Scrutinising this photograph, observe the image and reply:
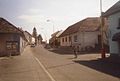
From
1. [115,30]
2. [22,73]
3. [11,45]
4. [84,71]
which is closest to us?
[22,73]

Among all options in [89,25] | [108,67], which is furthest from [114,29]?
[89,25]

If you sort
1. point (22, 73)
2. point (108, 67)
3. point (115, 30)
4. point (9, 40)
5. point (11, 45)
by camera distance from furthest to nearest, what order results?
point (11, 45) → point (9, 40) → point (115, 30) → point (108, 67) → point (22, 73)

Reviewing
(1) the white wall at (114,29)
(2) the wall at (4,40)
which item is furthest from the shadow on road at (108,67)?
(2) the wall at (4,40)

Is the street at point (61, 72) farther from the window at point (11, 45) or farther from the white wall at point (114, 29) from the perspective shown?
the window at point (11, 45)

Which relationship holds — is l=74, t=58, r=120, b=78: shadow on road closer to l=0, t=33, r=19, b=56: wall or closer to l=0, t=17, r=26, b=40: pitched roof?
l=0, t=17, r=26, b=40: pitched roof

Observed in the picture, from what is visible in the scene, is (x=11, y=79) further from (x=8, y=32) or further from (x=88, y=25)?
(x=88, y=25)

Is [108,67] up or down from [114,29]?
down

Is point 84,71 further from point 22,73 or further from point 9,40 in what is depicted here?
point 9,40

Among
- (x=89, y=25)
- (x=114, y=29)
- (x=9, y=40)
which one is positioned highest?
(x=89, y=25)

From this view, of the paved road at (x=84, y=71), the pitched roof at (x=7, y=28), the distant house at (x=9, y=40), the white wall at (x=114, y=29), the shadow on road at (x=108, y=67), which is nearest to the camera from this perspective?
the paved road at (x=84, y=71)

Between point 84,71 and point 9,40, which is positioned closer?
point 84,71

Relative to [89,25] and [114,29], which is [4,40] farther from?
[89,25]

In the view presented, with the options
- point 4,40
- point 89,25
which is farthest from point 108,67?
point 89,25

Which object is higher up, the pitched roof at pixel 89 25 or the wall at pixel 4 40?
the pitched roof at pixel 89 25
